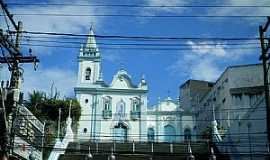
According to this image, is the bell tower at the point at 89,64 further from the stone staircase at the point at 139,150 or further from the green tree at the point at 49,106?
the stone staircase at the point at 139,150

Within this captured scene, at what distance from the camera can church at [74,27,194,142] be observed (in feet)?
210

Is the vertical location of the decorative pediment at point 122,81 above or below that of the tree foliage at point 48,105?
above

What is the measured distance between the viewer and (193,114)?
7019 cm

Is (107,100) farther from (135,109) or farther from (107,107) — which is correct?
(135,109)

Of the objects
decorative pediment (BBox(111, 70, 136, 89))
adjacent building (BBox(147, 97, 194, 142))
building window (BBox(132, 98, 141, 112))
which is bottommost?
adjacent building (BBox(147, 97, 194, 142))

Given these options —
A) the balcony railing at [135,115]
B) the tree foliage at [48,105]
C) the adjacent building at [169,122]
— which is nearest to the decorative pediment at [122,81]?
the balcony railing at [135,115]

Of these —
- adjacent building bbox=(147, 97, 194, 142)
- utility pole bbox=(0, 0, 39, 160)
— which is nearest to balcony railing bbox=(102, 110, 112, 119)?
adjacent building bbox=(147, 97, 194, 142)

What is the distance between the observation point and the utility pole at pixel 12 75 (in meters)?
20.0

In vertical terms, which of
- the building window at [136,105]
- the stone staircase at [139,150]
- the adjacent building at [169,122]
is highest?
the building window at [136,105]

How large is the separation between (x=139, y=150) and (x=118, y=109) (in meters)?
23.8

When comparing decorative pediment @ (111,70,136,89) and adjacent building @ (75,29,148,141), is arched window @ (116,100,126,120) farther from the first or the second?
decorative pediment @ (111,70,136,89)

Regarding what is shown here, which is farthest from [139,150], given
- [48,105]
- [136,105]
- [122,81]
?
[122,81]

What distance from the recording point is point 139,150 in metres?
42.3

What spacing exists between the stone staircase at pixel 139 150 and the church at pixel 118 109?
17111 millimetres
